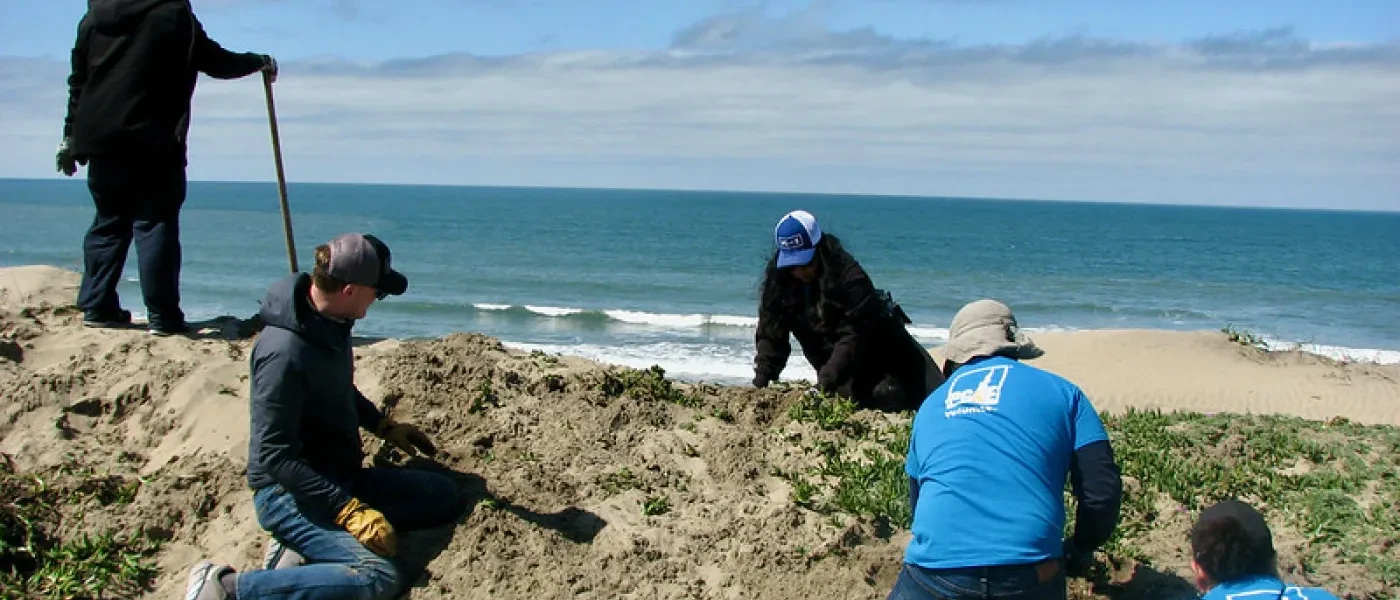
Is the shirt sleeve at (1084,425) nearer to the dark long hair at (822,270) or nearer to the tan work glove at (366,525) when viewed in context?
the tan work glove at (366,525)

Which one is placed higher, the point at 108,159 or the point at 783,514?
the point at 108,159

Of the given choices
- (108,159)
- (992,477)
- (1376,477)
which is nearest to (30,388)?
(108,159)

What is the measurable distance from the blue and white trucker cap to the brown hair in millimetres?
2656

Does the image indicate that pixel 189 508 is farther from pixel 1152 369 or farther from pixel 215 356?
pixel 1152 369

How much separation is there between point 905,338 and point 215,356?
409cm

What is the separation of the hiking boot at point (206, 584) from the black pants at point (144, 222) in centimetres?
337

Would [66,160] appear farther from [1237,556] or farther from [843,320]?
[1237,556]

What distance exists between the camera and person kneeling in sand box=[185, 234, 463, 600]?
439 centimetres

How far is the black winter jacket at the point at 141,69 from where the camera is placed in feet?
23.7

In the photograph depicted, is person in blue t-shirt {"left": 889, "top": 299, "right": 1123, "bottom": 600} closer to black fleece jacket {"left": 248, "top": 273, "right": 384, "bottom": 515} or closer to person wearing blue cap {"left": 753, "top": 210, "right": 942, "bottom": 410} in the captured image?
black fleece jacket {"left": 248, "top": 273, "right": 384, "bottom": 515}

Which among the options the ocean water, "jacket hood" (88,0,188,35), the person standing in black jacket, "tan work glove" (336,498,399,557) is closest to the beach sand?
"tan work glove" (336,498,399,557)

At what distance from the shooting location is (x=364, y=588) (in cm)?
453

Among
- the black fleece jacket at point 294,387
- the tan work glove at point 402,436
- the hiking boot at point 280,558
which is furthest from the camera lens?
the tan work glove at point 402,436

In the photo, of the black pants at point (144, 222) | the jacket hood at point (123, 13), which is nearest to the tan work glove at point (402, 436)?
the black pants at point (144, 222)
